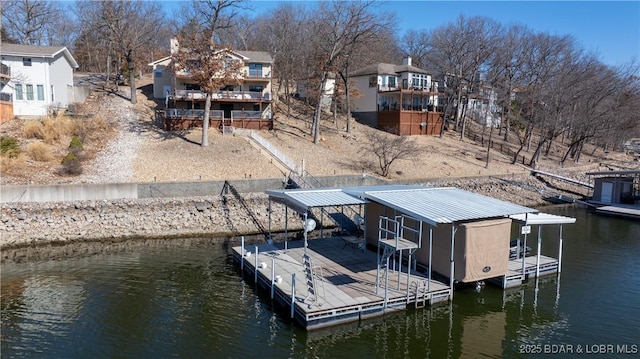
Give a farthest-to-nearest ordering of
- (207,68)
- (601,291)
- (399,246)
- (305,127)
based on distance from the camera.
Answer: (305,127), (207,68), (601,291), (399,246)

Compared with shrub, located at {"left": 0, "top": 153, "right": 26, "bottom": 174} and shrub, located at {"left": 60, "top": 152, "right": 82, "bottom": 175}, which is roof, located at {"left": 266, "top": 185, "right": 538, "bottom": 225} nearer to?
shrub, located at {"left": 60, "top": 152, "right": 82, "bottom": 175}

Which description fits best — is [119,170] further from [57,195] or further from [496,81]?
[496,81]

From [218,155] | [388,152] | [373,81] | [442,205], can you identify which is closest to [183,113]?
[218,155]

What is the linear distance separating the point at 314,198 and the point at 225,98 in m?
26.6

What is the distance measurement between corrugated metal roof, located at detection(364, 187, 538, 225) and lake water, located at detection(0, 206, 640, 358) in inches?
136

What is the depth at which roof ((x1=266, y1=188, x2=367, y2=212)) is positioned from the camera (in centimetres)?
2056

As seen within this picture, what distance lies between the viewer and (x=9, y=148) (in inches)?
1212

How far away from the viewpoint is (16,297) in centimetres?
1805

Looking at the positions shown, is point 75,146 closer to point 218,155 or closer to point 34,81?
point 218,155

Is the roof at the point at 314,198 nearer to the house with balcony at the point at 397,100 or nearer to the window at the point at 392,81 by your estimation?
the house with balcony at the point at 397,100

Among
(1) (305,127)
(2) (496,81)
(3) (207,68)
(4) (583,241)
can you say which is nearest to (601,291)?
(4) (583,241)

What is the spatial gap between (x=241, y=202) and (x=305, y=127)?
2198 centimetres

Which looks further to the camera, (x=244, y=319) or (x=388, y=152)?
(x=388, y=152)

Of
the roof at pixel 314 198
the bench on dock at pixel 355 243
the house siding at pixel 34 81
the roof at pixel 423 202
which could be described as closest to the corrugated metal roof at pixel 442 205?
the roof at pixel 423 202
